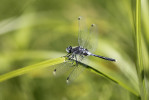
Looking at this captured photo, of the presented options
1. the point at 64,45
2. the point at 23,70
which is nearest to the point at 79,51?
the point at 64,45

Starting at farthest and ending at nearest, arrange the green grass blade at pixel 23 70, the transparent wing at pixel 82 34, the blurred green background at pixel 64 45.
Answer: the transparent wing at pixel 82 34
the blurred green background at pixel 64 45
the green grass blade at pixel 23 70

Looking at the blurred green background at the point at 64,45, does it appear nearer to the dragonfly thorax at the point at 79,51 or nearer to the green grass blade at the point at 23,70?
the dragonfly thorax at the point at 79,51

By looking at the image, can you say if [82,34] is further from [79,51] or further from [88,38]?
[79,51]

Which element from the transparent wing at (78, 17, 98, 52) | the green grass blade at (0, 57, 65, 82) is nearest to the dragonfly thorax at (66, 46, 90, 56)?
the transparent wing at (78, 17, 98, 52)

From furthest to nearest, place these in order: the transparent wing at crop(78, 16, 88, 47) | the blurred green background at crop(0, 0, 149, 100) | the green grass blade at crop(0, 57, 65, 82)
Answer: the transparent wing at crop(78, 16, 88, 47)
the blurred green background at crop(0, 0, 149, 100)
the green grass blade at crop(0, 57, 65, 82)

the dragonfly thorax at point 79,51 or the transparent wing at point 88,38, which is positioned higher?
the transparent wing at point 88,38

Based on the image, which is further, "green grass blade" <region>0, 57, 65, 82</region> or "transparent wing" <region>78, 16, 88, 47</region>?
"transparent wing" <region>78, 16, 88, 47</region>

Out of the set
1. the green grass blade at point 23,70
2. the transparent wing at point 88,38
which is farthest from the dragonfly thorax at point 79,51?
the green grass blade at point 23,70

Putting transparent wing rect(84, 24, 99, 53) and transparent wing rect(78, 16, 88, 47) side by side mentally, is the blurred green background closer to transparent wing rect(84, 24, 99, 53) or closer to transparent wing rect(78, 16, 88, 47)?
transparent wing rect(84, 24, 99, 53)

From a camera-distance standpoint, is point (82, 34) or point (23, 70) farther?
point (82, 34)
